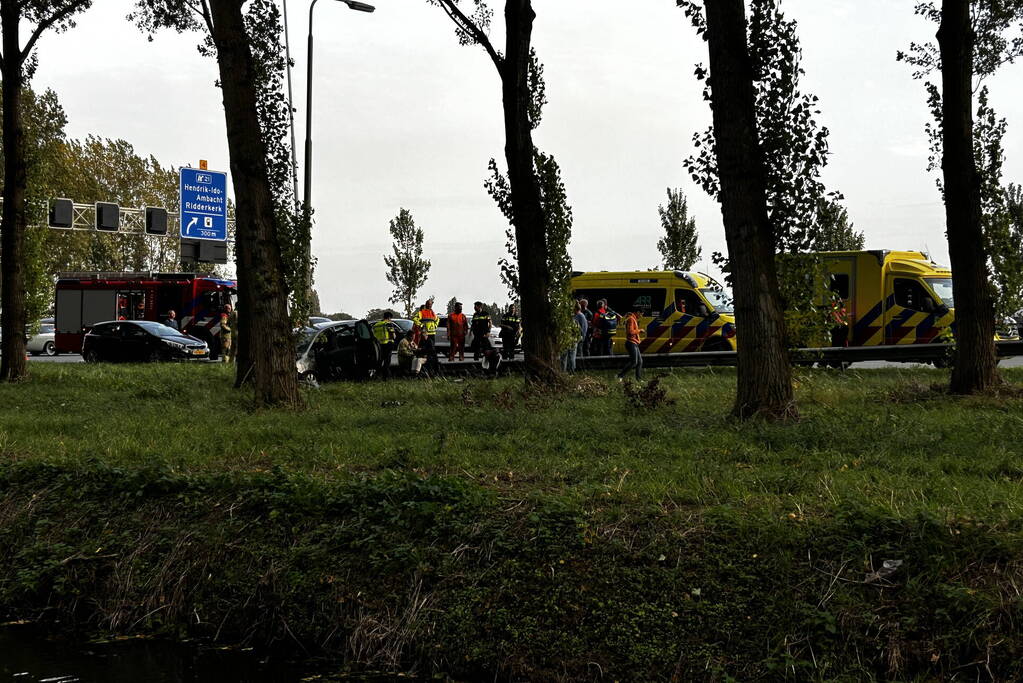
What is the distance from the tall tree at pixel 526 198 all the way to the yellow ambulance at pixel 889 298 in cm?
899

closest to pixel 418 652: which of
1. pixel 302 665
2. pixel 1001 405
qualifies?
pixel 302 665

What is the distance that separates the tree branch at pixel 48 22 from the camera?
20781 millimetres

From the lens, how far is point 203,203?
25516 mm

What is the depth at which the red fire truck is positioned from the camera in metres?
39.5

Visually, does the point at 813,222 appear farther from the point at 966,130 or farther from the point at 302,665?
the point at 302,665

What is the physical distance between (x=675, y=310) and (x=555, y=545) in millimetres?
18025

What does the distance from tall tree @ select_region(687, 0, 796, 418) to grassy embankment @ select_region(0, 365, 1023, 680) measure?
29.9 inches

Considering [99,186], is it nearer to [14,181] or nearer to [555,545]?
[14,181]

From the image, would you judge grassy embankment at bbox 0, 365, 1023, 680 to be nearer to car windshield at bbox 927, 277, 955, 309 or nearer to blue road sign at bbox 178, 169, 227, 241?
car windshield at bbox 927, 277, 955, 309

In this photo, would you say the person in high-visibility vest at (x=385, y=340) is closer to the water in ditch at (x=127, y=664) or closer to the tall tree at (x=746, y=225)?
the tall tree at (x=746, y=225)

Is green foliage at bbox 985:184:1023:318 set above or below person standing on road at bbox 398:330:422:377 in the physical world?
above

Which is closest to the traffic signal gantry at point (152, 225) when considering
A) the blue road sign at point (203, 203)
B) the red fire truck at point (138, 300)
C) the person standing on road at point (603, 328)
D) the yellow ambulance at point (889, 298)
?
the blue road sign at point (203, 203)

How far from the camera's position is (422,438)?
10.5 m

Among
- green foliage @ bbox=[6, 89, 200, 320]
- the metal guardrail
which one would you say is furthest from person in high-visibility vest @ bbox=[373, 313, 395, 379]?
green foliage @ bbox=[6, 89, 200, 320]
